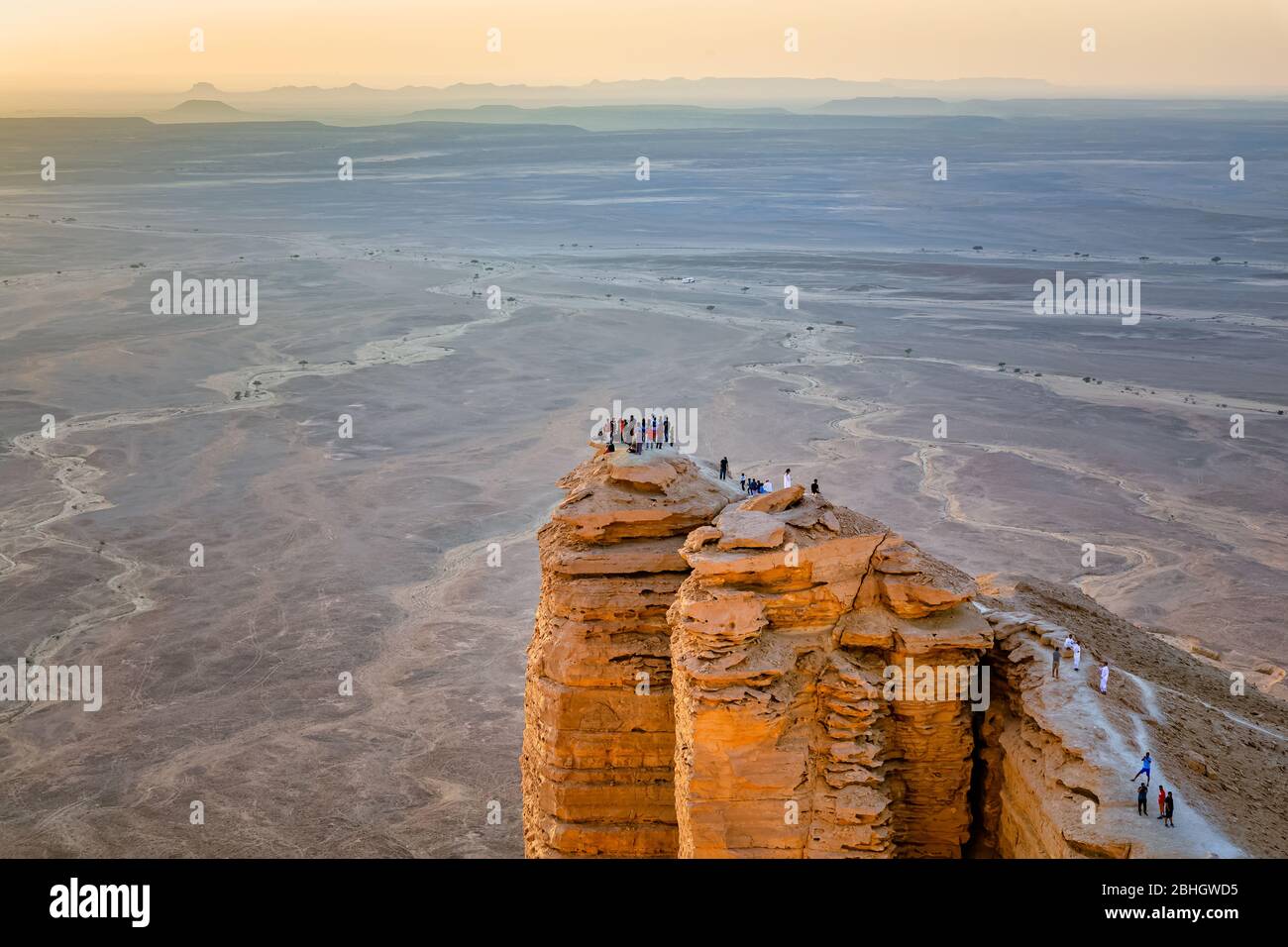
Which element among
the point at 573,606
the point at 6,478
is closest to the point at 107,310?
the point at 6,478

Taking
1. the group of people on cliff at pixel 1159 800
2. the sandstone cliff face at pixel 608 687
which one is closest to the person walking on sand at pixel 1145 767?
the group of people on cliff at pixel 1159 800

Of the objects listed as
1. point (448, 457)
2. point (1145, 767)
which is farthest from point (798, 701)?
point (448, 457)

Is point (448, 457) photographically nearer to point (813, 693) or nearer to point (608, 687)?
point (608, 687)

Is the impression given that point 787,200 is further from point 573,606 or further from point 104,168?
point 573,606

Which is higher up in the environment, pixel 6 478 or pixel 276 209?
pixel 276 209

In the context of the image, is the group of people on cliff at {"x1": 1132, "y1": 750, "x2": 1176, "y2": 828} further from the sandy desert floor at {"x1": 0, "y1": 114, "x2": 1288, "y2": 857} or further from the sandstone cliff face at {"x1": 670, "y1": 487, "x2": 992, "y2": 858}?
the sandy desert floor at {"x1": 0, "y1": 114, "x2": 1288, "y2": 857}

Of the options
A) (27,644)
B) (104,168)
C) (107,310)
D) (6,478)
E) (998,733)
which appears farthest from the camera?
(104,168)

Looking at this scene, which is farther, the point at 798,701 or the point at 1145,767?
the point at 798,701
